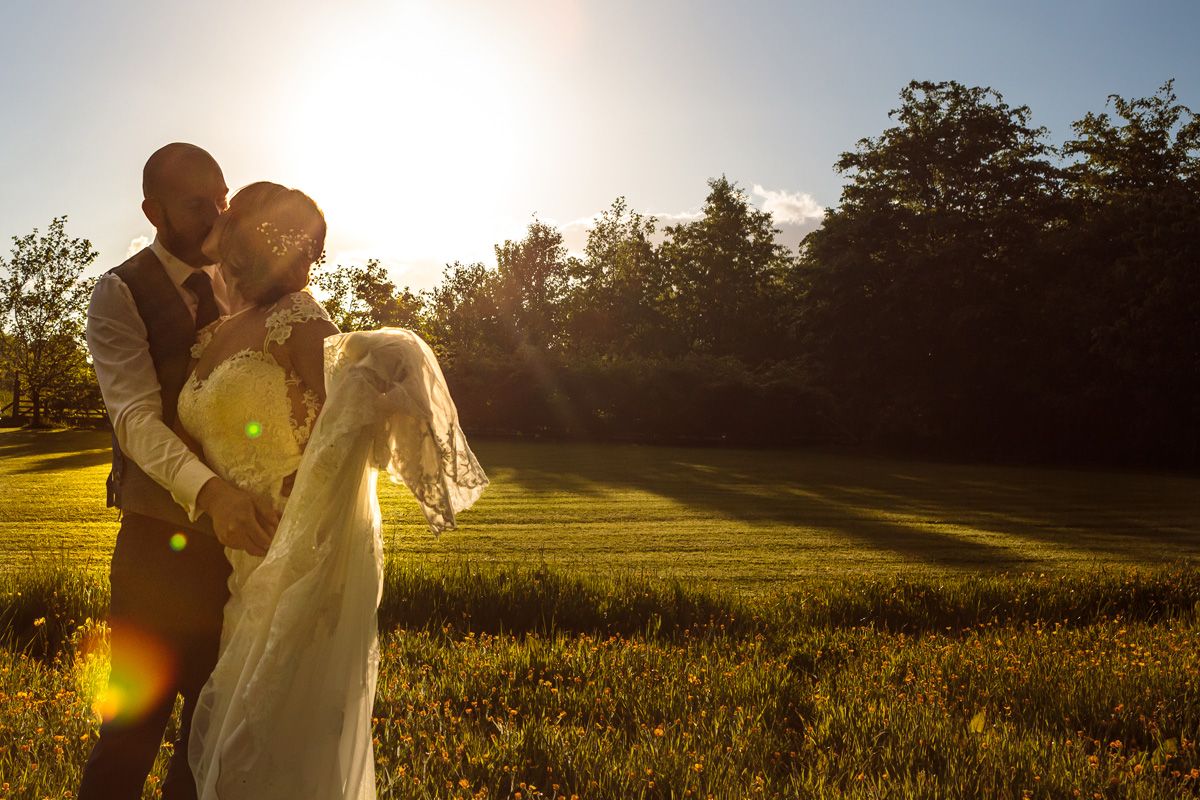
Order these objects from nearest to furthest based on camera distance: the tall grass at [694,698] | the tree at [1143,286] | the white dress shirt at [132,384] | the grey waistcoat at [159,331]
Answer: the white dress shirt at [132,384] → the grey waistcoat at [159,331] → the tall grass at [694,698] → the tree at [1143,286]

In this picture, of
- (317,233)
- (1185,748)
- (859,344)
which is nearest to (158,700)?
(317,233)

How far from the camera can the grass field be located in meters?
3.80

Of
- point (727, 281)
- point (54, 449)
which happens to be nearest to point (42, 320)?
point (54, 449)

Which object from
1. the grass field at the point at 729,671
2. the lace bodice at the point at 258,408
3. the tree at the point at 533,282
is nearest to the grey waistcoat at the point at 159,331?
the lace bodice at the point at 258,408

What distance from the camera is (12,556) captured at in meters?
11.4

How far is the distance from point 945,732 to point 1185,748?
1.11m

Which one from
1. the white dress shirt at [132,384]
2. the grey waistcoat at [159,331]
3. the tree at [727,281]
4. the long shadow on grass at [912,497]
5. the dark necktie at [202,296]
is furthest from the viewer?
the tree at [727,281]

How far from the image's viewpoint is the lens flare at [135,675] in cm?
244

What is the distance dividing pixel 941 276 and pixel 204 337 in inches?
1458

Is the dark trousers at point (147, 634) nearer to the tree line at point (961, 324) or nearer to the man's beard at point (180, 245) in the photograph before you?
the man's beard at point (180, 245)

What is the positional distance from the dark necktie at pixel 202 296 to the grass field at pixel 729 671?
1865 millimetres

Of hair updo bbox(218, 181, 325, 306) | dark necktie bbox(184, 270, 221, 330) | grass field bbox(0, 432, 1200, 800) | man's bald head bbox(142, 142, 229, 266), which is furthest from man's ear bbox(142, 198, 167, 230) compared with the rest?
grass field bbox(0, 432, 1200, 800)

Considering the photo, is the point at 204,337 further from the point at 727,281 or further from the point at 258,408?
the point at 727,281

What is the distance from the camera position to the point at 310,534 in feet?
7.47
